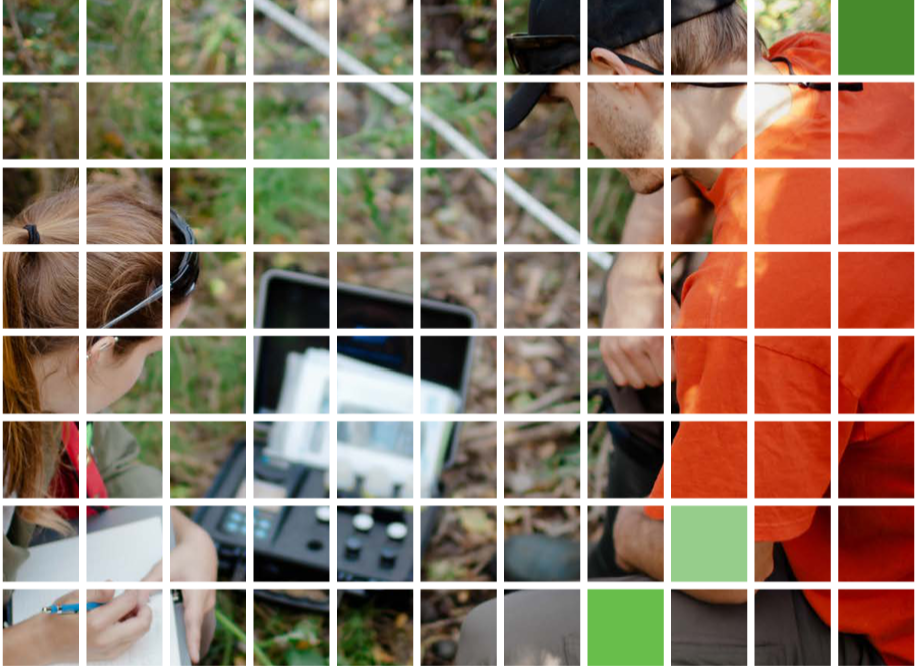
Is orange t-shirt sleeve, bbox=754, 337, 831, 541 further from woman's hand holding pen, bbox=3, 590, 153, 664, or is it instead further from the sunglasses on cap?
woman's hand holding pen, bbox=3, 590, 153, 664

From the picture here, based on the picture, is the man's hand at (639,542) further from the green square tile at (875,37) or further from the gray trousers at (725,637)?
the green square tile at (875,37)

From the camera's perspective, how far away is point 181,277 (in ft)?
4.22

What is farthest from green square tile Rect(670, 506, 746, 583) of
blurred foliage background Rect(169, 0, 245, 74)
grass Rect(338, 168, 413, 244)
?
blurred foliage background Rect(169, 0, 245, 74)

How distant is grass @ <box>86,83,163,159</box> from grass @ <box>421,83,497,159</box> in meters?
0.69

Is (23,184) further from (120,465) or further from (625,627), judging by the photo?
(625,627)

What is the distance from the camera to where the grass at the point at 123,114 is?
7.66ft

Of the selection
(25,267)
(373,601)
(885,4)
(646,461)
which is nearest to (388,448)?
(373,601)

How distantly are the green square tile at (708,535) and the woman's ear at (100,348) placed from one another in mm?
769

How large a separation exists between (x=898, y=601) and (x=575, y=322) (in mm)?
1375

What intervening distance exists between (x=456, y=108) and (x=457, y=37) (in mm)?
582

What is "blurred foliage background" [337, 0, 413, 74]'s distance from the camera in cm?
262

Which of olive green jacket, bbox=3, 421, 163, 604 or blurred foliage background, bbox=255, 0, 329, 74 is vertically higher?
blurred foliage background, bbox=255, 0, 329, 74

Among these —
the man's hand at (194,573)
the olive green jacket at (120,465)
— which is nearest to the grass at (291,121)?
the olive green jacket at (120,465)

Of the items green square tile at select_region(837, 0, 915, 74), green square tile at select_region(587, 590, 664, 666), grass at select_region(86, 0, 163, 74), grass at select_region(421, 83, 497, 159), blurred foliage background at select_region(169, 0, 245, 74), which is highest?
blurred foliage background at select_region(169, 0, 245, 74)
